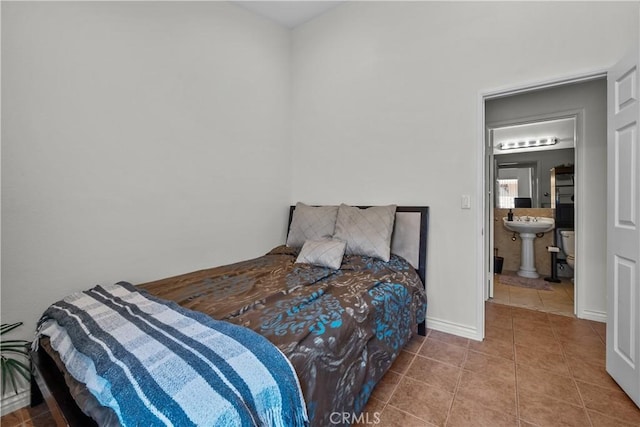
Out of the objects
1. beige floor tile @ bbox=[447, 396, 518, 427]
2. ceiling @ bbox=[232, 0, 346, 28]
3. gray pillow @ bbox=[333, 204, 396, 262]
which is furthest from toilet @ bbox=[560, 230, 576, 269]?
ceiling @ bbox=[232, 0, 346, 28]

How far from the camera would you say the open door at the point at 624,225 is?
1510 millimetres

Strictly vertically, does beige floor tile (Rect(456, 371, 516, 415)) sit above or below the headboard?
below

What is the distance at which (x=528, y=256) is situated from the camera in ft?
13.4

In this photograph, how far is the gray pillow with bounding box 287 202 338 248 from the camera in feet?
8.89

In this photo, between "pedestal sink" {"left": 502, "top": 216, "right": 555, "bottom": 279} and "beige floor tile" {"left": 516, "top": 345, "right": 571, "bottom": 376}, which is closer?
"beige floor tile" {"left": 516, "top": 345, "right": 571, "bottom": 376}

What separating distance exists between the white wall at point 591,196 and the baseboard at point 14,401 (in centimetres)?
433

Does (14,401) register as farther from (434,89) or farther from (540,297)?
(540,297)

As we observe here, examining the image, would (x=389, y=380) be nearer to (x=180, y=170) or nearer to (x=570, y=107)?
(x=180, y=170)

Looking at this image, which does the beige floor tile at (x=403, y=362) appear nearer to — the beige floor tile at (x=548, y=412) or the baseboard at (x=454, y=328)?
the baseboard at (x=454, y=328)

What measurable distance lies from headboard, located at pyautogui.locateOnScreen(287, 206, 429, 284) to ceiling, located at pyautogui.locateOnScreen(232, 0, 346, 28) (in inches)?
94.7

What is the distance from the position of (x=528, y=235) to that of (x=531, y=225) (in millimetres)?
197

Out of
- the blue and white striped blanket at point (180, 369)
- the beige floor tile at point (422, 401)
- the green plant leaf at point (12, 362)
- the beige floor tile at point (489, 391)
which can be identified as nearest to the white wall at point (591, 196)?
the beige floor tile at point (489, 391)

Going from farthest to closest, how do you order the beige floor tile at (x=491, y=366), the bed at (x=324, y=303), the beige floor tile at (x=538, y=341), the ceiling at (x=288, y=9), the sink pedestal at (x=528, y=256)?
1. the sink pedestal at (x=528, y=256)
2. the ceiling at (x=288, y=9)
3. the beige floor tile at (x=538, y=341)
4. the beige floor tile at (x=491, y=366)
5. the bed at (x=324, y=303)

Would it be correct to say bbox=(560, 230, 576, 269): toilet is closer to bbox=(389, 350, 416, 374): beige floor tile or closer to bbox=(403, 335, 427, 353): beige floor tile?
bbox=(403, 335, 427, 353): beige floor tile
